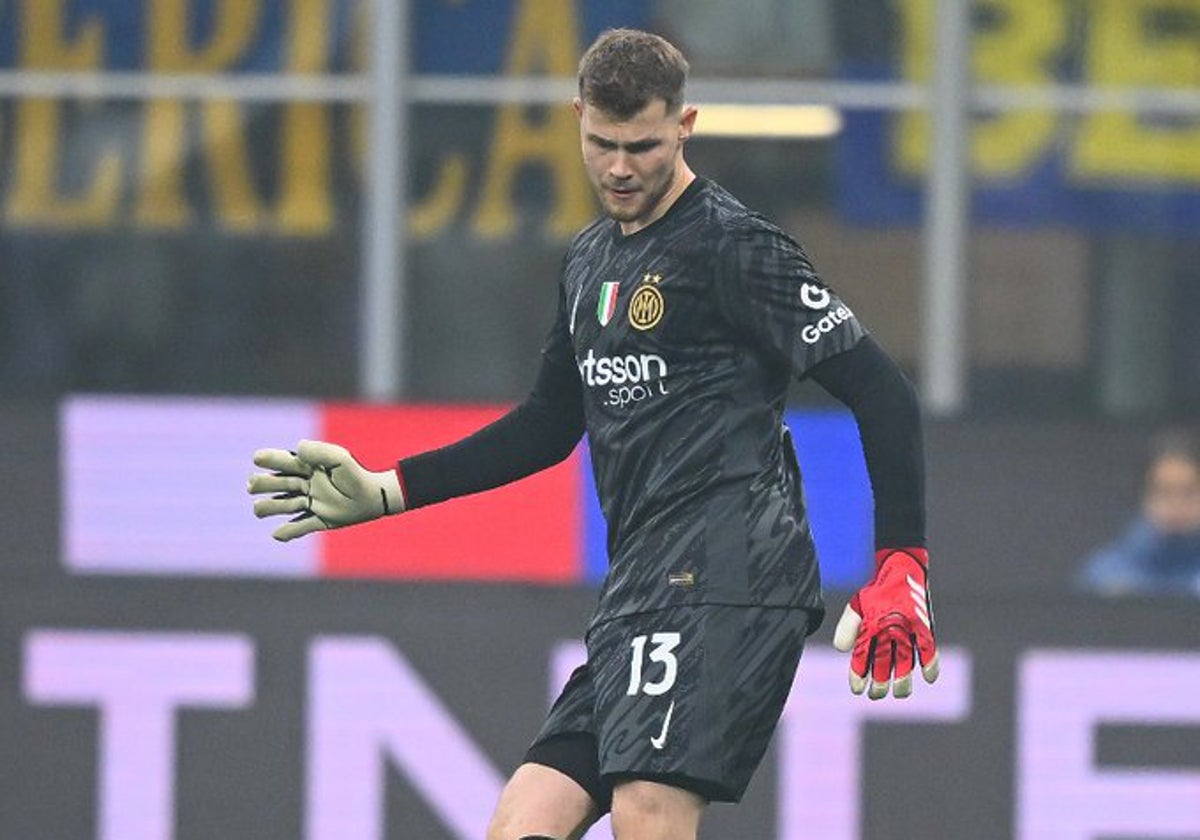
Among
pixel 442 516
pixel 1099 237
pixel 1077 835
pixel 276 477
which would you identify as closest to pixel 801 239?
pixel 1099 237

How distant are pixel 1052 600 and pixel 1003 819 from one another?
0.62 meters

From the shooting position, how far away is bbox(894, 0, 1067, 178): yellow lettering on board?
8602mm

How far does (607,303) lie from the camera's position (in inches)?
193

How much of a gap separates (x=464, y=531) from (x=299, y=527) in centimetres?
287

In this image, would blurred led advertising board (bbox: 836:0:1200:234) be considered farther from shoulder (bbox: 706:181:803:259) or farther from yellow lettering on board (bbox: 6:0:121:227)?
shoulder (bbox: 706:181:803:259)

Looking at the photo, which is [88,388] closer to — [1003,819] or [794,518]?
[1003,819]

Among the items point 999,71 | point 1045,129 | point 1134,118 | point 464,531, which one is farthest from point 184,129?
point 1134,118

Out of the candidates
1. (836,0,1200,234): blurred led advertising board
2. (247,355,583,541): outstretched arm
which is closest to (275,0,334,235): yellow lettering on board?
(836,0,1200,234): blurred led advertising board

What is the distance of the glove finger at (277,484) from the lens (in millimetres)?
5129

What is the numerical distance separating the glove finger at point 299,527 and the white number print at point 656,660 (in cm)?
71

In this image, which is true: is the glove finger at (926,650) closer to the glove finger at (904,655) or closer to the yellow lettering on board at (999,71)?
the glove finger at (904,655)

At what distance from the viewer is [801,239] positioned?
28.2 ft

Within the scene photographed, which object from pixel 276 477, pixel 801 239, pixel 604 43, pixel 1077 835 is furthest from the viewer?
pixel 801 239

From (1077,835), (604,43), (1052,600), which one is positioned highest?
(604,43)
